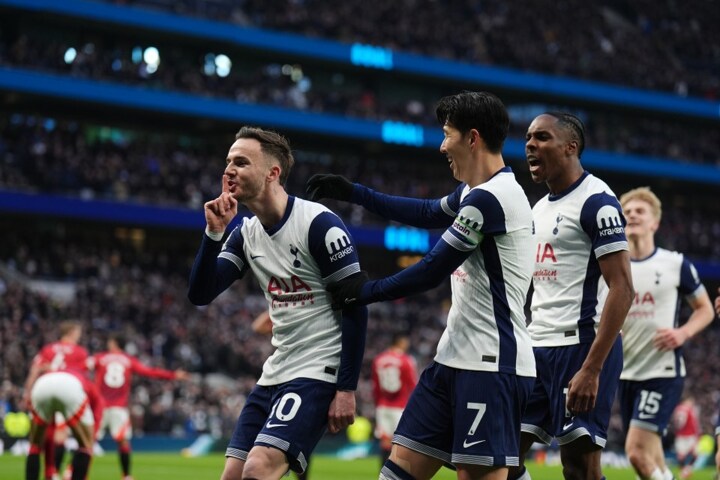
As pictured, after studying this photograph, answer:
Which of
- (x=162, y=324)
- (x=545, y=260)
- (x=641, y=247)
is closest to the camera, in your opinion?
(x=545, y=260)

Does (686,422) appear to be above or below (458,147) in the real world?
below

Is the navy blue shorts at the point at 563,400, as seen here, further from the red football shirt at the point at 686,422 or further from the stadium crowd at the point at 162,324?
the red football shirt at the point at 686,422

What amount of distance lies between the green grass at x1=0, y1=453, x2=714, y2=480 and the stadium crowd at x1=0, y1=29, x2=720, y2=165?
1837 centimetres

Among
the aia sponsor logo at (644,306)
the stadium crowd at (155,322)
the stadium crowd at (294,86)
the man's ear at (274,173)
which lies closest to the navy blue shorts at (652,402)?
the aia sponsor logo at (644,306)

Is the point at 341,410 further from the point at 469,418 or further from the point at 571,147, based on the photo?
the point at 571,147

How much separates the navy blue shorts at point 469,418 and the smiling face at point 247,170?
4.55ft

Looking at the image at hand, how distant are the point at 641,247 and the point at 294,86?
122ft

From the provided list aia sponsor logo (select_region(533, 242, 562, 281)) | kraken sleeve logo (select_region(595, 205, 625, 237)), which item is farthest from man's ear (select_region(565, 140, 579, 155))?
aia sponsor logo (select_region(533, 242, 562, 281))

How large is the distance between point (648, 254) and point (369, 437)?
20.0 m

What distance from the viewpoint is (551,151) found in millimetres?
6574

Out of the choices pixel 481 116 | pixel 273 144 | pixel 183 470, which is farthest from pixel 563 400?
pixel 183 470

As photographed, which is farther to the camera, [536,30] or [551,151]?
[536,30]

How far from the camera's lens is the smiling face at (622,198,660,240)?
9203mm

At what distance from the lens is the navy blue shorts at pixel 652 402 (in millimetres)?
9078
